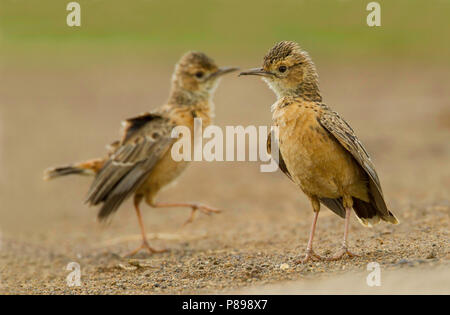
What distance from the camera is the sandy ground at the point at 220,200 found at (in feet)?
22.3

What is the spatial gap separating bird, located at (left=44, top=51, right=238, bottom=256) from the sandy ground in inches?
32.5

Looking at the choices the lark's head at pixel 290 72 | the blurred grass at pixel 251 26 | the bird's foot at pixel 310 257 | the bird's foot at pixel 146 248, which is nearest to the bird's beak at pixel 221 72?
the bird's foot at pixel 146 248

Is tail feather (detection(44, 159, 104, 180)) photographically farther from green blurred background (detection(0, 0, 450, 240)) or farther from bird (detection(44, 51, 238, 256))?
green blurred background (detection(0, 0, 450, 240))

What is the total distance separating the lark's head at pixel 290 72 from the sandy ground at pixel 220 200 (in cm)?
177

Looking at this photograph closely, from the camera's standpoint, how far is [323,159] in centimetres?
680

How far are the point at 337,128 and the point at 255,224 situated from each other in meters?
4.73

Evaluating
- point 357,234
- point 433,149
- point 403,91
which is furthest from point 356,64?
point 357,234

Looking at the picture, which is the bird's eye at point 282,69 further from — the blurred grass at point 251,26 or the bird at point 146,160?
the blurred grass at point 251,26

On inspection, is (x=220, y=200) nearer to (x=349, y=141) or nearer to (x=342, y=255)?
(x=342, y=255)

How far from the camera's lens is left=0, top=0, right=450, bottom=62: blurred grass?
86.1 ft

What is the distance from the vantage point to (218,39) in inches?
1144

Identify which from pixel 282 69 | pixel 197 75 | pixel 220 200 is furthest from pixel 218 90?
pixel 282 69

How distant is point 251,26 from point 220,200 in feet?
54.0
